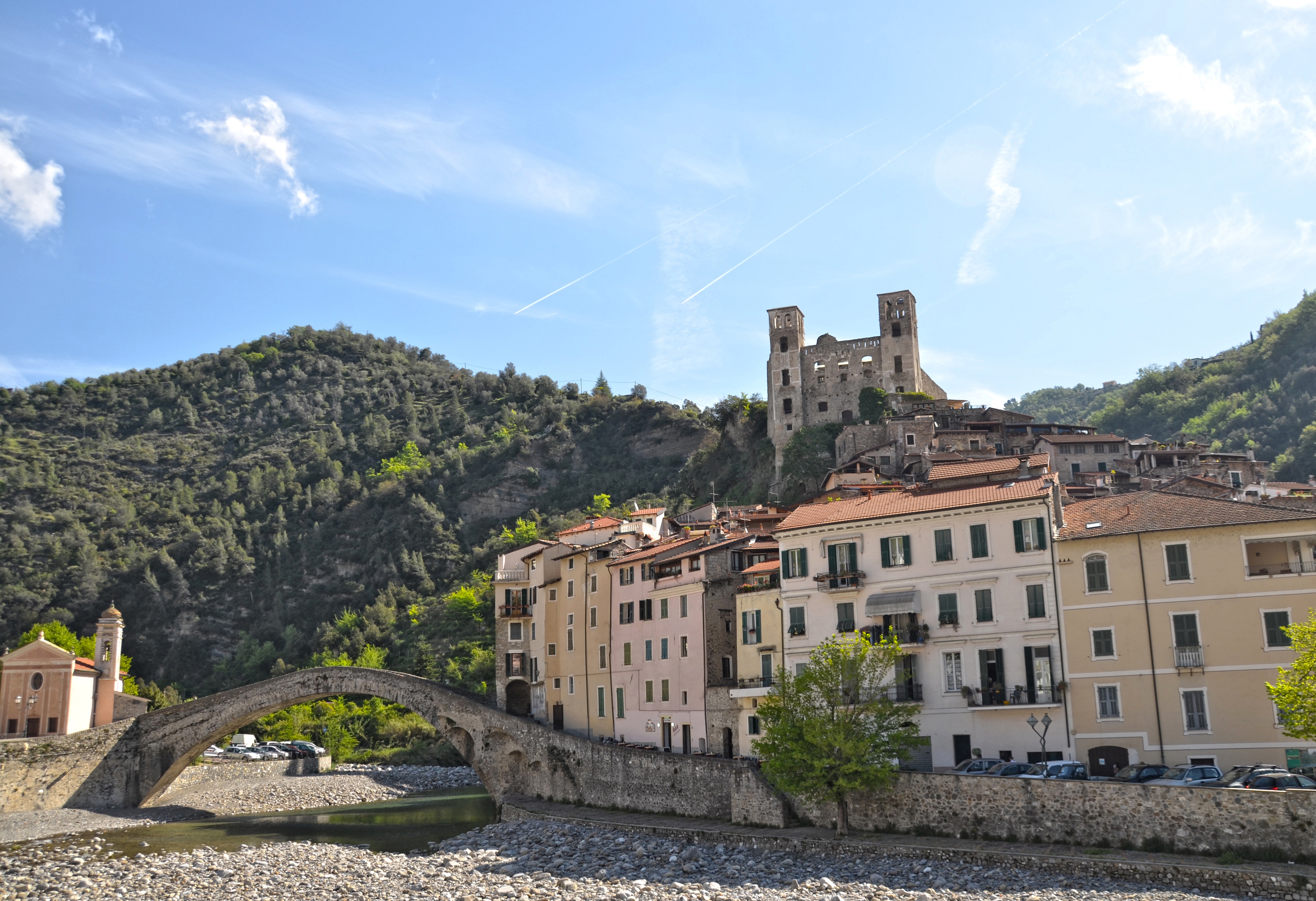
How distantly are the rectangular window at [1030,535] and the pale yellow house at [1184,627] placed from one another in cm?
65

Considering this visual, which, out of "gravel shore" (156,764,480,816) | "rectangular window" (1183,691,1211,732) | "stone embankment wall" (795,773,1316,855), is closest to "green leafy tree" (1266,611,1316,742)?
"rectangular window" (1183,691,1211,732)

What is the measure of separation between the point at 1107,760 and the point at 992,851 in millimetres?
7318

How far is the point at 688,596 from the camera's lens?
155ft

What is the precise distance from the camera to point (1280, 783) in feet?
88.0

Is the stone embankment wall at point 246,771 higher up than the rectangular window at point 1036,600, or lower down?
lower down

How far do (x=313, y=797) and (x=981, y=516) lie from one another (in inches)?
1820

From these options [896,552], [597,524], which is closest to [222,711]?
[597,524]

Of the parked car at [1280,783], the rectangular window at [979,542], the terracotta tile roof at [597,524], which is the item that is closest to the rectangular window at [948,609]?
the rectangular window at [979,542]

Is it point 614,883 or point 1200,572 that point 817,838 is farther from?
point 1200,572

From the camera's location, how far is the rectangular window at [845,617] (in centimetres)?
4050

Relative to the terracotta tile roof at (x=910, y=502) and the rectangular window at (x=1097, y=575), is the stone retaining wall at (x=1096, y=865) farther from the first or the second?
the terracotta tile roof at (x=910, y=502)

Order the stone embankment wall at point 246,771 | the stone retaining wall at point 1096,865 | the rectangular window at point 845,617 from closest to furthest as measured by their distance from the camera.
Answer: the stone retaining wall at point 1096,865 → the rectangular window at point 845,617 → the stone embankment wall at point 246,771

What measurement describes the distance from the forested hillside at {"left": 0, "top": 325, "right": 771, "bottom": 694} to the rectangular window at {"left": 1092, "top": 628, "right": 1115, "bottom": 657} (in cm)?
6056

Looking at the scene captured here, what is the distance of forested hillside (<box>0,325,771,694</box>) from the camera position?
351 ft
